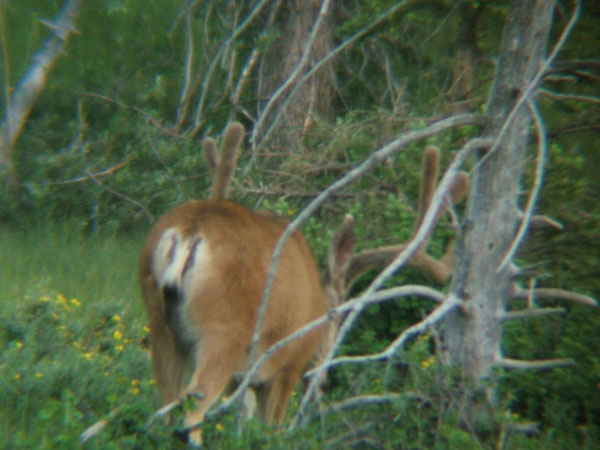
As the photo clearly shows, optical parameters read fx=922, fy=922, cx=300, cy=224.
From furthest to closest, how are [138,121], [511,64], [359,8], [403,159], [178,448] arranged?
[138,121], [359,8], [403,159], [511,64], [178,448]

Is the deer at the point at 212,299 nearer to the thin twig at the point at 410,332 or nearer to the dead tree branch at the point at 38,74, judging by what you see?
the thin twig at the point at 410,332

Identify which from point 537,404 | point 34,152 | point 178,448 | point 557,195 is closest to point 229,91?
point 34,152

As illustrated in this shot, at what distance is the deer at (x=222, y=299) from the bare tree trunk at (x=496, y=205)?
10.4 inches

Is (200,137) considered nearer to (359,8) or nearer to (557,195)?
(359,8)

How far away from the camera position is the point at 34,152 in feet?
41.0

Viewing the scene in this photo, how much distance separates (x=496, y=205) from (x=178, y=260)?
6.18ft

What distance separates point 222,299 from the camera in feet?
15.0

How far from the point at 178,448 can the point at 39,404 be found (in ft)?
4.42

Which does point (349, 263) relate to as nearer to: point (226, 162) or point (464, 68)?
point (226, 162)

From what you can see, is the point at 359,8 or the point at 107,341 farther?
the point at 359,8

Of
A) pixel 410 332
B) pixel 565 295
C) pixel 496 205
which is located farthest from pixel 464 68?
pixel 410 332

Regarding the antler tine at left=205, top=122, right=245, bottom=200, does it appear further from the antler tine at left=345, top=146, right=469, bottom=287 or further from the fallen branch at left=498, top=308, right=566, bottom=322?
the fallen branch at left=498, top=308, right=566, bottom=322

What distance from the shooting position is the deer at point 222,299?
4.52 m

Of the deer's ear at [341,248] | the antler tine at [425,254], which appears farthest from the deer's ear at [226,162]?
the antler tine at [425,254]
